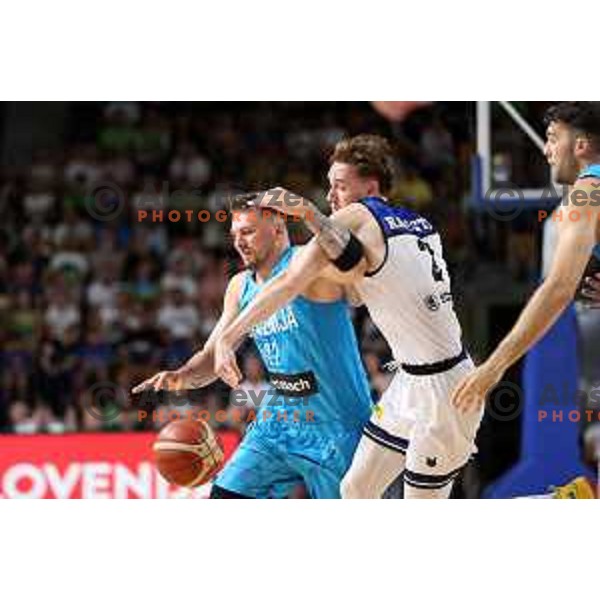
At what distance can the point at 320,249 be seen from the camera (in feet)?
24.6

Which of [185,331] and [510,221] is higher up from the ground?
[510,221]

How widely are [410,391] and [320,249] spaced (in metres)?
0.78

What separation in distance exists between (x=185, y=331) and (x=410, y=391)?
113 cm

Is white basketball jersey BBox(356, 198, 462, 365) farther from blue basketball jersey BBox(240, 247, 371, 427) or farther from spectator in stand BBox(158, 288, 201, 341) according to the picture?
spectator in stand BBox(158, 288, 201, 341)

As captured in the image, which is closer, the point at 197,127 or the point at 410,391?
the point at 410,391

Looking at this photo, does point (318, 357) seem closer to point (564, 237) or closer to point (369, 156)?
point (369, 156)

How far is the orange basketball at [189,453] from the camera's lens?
307 inches

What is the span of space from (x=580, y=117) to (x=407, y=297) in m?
1.20

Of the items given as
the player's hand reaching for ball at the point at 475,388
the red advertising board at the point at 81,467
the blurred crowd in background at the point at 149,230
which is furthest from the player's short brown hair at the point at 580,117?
the red advertising board at the point at 81,467

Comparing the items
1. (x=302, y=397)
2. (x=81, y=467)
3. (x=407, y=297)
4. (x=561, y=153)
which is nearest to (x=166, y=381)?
(x=302, y=397)

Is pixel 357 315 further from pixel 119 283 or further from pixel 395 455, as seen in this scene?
pixel 119 283
